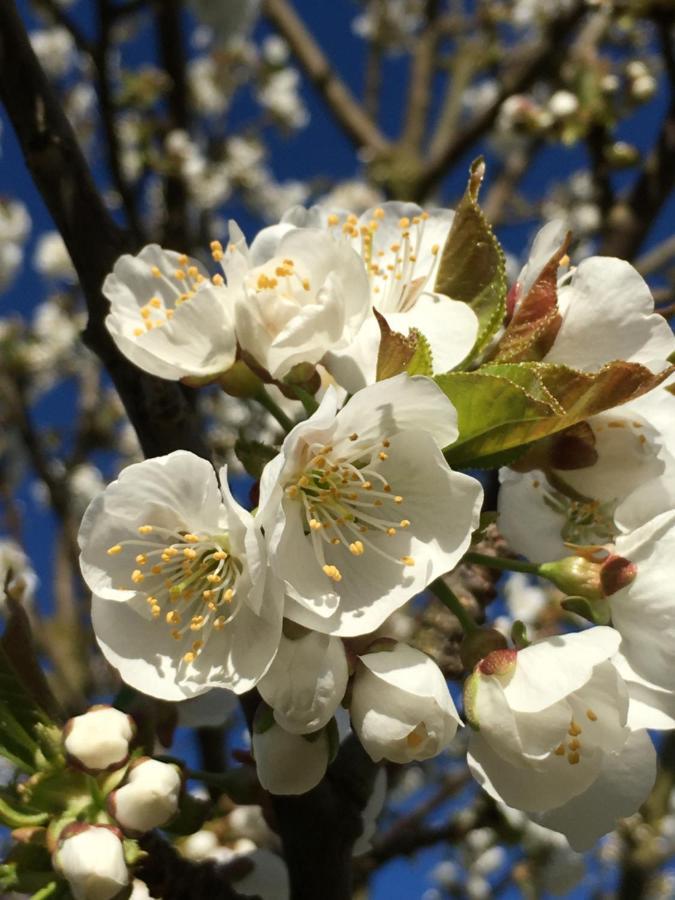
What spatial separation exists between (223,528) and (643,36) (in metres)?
3.65

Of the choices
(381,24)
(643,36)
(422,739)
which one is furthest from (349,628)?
(381,24)

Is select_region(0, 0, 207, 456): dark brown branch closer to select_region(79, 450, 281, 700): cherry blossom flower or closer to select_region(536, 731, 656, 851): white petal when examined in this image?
select_region(79, 450, 281, 700): cherry blossom flower

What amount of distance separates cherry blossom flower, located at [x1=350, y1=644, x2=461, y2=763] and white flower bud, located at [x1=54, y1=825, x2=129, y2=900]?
26 centimetres

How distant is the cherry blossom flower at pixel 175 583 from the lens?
0.87m

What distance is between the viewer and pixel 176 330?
1.02 meters

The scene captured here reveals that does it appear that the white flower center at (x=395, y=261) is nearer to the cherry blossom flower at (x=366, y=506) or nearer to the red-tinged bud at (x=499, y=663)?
the cherry blossom flower at (x=366, y=506)

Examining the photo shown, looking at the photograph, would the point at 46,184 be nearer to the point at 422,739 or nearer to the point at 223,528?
the point at 223,528

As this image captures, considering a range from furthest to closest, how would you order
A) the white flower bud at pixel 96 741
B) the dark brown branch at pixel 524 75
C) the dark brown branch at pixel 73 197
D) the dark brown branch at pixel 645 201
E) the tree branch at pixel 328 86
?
the tree branch at pixel 328 86 → the dark brown branch at pixel 524 75 → the dark brown branch at pixel 645 201 → the dark brown branch at pixel 73 197 → the white flower bud at pixel 96 741

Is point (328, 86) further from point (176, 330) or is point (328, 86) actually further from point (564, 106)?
point (176, 330)

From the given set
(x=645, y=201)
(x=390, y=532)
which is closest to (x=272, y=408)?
(x=390, y=532)

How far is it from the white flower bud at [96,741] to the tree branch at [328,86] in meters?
3.40

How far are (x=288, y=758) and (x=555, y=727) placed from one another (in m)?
0.25

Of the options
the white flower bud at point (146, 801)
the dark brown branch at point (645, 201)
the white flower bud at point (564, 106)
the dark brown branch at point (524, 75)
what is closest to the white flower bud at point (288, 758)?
the white flower bud at point (146, 801)

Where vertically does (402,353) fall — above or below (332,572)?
above
